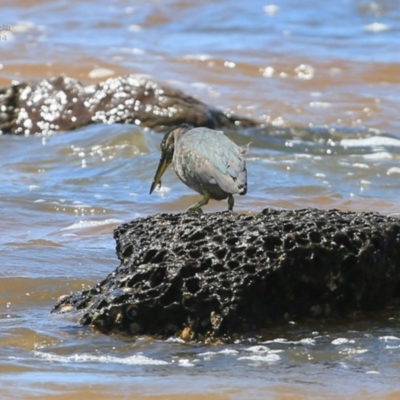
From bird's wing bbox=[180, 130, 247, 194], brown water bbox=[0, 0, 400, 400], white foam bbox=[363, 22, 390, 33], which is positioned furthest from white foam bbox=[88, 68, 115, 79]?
bird's wing bbox=[180, 130, 247, 194]

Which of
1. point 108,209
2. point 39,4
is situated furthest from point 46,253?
point 39,4

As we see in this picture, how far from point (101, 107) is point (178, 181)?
2172 mm

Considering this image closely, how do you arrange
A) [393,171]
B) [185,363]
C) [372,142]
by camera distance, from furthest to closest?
[372,142] < [393,171] < [185,363]

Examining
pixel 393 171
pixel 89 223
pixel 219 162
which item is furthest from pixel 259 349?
pixel 393 171

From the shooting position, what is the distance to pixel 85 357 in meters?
3.71

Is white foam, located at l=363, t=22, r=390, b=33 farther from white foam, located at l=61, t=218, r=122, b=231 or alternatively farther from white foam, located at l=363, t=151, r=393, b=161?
white foam, located at l=61, t=218, r=122, b=231

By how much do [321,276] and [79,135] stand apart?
17.0 ft

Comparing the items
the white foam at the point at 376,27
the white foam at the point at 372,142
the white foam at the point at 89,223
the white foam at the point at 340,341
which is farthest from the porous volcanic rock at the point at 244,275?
the white foam at the point at 376,27

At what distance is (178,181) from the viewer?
750cm

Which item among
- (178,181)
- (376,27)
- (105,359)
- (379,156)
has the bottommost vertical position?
(105,359)

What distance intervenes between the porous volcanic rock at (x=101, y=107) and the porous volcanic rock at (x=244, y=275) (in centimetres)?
500

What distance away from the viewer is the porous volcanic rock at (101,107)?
30.1 ft

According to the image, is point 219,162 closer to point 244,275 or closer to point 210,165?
point 210,165

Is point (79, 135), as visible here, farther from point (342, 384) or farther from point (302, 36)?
point (302, 36)
